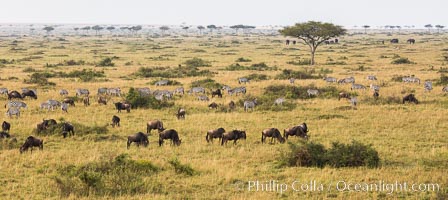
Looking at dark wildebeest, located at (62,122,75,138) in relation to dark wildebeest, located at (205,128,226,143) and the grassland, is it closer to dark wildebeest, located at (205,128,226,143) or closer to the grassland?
the grassland

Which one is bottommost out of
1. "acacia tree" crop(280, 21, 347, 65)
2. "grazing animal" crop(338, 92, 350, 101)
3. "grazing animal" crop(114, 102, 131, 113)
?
"grazing animal" crop(114, 102, 131, 113)

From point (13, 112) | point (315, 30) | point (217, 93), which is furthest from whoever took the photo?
point (315, 30)

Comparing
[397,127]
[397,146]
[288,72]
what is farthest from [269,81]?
[397,146]

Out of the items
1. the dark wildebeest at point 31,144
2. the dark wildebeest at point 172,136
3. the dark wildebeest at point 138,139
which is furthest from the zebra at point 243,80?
the dark wildebeest at point 31,144

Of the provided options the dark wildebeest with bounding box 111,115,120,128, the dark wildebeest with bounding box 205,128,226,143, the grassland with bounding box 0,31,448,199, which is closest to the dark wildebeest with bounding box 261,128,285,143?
the grassland with bounding box 0,31,448,199

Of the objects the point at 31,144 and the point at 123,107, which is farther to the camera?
the point at 123,107

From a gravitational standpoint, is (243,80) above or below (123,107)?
above

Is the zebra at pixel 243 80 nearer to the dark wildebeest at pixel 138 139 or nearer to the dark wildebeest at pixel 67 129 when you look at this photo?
the dark wildebeest at pixel 67 129

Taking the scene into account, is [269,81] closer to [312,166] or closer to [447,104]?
[447,104]

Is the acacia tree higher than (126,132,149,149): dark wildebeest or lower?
higher

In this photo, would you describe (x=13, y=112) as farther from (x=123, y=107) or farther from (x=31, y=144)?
(x=31, y=144)

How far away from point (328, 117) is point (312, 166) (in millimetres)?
10286

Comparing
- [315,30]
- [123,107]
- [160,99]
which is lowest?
[123,107]

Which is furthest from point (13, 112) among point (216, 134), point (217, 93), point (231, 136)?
point (217, 93)
